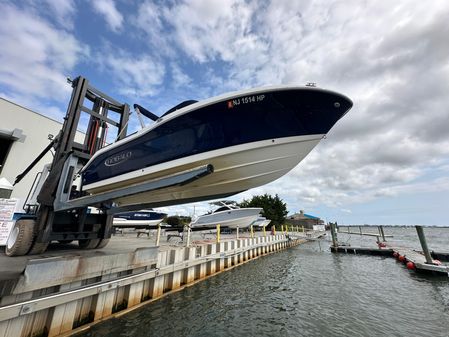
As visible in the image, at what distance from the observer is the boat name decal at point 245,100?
3500 millimetres

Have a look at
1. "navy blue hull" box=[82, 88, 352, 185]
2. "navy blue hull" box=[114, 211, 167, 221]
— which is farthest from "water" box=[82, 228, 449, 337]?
"navy blue hull" box=[114, 211, 167, 221]

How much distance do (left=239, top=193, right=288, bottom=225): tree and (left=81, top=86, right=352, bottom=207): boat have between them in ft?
93.7

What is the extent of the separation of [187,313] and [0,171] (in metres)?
12.3

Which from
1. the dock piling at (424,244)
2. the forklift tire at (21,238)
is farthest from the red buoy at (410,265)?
the forklift tire at (21,238)

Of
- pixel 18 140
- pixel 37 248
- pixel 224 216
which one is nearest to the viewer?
pixel 37 248

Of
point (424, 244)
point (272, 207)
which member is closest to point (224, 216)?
point (424, 244)

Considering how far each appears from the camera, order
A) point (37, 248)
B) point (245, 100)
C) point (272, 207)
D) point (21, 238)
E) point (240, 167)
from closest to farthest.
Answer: point (245, 100), point (240, 167), point (21, 238), point (37, 248), point (272, 207)

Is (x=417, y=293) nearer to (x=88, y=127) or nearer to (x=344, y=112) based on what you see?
(x=344, y=112)

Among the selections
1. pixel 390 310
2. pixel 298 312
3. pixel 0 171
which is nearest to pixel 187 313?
pixel 298 312

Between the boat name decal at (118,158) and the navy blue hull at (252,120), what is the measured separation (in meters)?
0.92

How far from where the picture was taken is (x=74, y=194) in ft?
Result: 17.6

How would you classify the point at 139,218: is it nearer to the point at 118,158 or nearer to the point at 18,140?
the point at 18,140

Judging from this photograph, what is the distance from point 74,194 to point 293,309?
19.9 feet

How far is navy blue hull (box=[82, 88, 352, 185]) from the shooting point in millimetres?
3467
